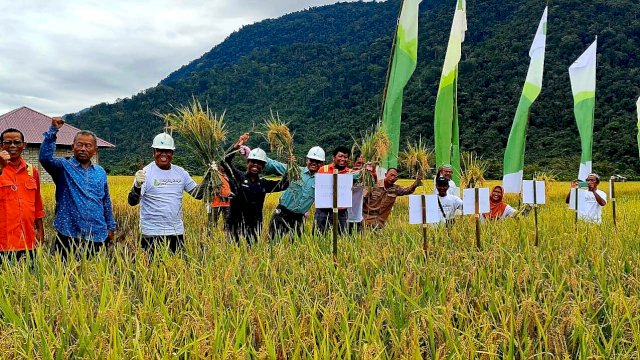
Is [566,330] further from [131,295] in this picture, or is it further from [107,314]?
[131,295]

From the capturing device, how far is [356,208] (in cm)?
554

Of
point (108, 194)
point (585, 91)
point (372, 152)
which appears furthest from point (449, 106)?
point (108, 194)

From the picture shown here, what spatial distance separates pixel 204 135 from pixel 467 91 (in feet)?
127

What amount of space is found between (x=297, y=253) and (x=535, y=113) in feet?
114

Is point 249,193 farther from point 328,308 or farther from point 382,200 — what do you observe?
point 328,308

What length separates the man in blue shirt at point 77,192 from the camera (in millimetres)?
3650

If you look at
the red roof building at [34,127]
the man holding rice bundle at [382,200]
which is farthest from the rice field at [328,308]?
the red roof building at [34,127]

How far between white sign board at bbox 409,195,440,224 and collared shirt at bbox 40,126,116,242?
2.43m

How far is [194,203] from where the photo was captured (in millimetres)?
10102

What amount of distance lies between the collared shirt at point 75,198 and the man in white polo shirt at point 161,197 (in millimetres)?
291

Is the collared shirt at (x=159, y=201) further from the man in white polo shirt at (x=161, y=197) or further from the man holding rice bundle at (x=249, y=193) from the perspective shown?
the man holding rice bundle at (x=249, y=193)

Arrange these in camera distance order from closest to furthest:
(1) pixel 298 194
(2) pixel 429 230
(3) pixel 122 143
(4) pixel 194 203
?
(2) pixel 429 230
(1) pixel 298 194
(4) pixel 194 203
(3) pixel 122 143

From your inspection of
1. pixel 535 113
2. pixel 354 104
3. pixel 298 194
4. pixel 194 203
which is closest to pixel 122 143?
pixel 354 104

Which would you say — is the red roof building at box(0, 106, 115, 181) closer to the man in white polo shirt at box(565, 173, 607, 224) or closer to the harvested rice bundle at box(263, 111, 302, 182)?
the harvested rice bundle at box(263, 111, 302, 182)
